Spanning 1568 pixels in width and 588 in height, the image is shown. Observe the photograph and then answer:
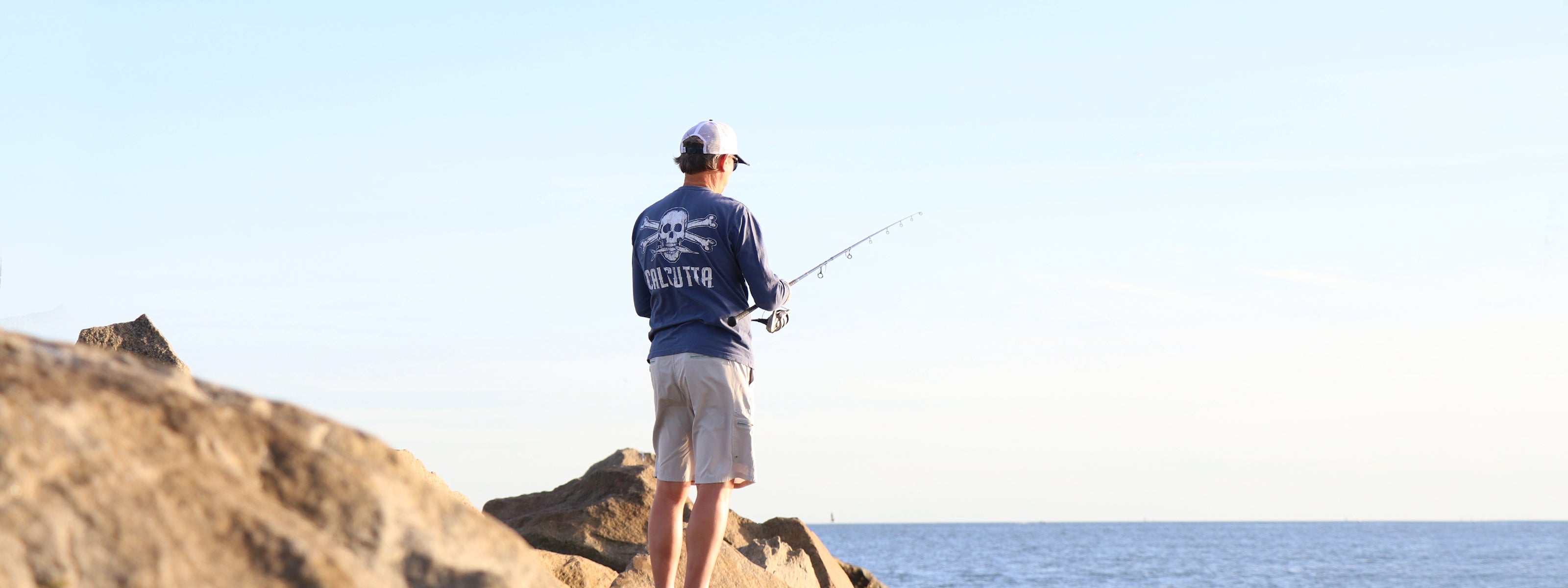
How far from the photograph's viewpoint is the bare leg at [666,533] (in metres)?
3.89

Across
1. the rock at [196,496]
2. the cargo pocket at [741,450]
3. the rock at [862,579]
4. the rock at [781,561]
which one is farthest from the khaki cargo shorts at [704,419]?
the rock at [862,579]

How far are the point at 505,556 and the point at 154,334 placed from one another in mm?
3747

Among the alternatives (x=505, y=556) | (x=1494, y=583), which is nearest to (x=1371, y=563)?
(x=1494, y=583)

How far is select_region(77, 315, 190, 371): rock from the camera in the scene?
16.7ft

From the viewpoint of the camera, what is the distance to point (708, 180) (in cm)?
416

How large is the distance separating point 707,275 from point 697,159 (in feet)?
1.38

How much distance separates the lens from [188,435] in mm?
1848

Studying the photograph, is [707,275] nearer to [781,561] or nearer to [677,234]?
[677,234]

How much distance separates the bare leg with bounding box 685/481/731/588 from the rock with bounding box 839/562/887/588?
5735 mm

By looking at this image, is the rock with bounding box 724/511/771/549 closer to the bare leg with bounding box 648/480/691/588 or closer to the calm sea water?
the bare leg with bounding box 648/480/691/588

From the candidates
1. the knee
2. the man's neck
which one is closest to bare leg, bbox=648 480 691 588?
the knee

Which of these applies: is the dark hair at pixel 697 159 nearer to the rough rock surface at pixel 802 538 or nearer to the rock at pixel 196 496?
the rock at pixel 196 496

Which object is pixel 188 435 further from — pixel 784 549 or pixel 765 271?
pixel 784 549

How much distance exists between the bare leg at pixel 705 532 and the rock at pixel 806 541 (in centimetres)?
427
